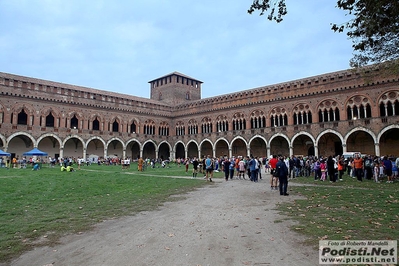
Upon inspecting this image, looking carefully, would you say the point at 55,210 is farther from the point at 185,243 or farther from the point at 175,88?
the point at 175,88

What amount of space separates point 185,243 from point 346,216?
418 centimetres

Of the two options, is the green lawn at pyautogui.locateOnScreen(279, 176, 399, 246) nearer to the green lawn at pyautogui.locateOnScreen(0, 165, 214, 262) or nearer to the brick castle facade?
the green lawn at pyautogui.locateOnScreen(0, 165, 214, 262)

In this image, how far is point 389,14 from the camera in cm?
793

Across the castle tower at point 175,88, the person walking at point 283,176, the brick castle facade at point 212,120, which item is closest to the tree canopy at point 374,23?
the person walking at point 283,176

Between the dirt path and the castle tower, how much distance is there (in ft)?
154

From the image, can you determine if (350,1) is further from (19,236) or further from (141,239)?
(19,236)

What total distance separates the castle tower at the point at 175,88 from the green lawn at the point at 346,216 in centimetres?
4547

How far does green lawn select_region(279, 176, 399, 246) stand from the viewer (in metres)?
5.19

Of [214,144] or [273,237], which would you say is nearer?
[273,237]

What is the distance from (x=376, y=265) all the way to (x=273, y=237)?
5.69 ft

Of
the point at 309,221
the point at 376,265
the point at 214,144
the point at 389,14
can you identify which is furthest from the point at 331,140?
the point at 376,265

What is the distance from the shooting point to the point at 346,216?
265 inches

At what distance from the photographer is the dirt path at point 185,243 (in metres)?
4.27

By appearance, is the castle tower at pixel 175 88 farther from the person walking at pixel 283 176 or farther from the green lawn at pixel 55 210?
the person walking at pixel 283 176
